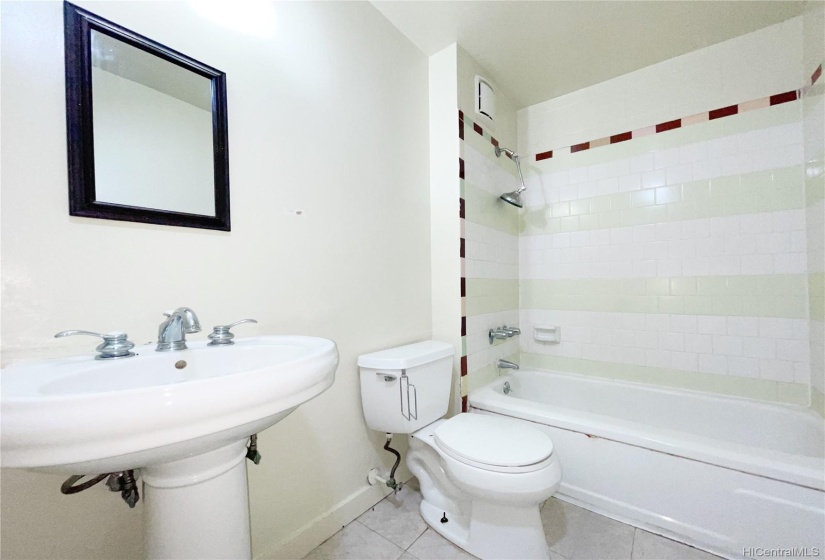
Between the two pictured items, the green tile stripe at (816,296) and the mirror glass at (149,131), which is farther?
the green tile stripe at (816,296)

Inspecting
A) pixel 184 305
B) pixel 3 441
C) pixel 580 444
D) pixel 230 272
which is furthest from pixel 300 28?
pixel 580 444

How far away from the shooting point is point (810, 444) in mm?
1434

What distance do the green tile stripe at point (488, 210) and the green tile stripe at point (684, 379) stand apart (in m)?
0.93

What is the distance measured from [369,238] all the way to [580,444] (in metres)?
1.29

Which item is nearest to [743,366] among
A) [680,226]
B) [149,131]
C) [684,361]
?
[684,361]

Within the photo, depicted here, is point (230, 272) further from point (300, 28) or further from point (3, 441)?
point (300, 28)

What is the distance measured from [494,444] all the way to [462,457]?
0.13 m

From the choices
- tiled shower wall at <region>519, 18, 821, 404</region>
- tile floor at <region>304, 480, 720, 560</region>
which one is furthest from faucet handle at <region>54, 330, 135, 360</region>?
tiled shower wall at <region>519, 18, 821, 404</region>

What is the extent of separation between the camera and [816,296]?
1492 millimetres

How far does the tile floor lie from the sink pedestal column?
72cm

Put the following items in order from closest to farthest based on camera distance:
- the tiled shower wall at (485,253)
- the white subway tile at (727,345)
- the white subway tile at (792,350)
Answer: the white subway tile at (792,350) < the white subway tile at (727,345) < the tiled shower wall at (485,253)

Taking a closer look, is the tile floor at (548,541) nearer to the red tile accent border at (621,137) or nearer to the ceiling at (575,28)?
the red tile accent border at (621,137)

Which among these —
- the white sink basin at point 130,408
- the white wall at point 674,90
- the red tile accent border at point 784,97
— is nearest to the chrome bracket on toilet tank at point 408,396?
the white sink basin at point 130,408

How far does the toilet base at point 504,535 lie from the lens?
115cm
